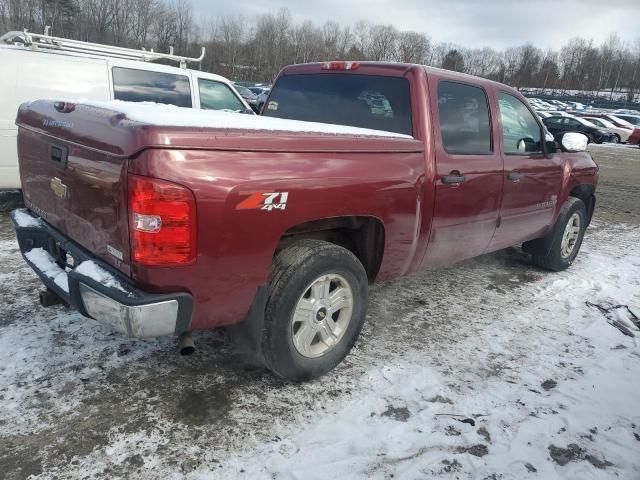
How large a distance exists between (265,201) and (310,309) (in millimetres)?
774

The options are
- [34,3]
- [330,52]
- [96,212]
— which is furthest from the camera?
[330,52]

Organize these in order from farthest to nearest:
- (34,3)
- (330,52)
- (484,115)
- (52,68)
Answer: (330,52), (34,3), (52,68), (484,115)

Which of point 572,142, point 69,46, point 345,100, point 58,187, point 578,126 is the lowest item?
point 578,126

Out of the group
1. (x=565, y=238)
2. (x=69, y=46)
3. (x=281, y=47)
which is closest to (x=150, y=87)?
(x=69, y=46)

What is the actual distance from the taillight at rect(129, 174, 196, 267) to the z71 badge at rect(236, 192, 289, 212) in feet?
0.84

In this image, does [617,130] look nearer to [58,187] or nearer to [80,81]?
[80,81]

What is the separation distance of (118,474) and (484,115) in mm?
3434

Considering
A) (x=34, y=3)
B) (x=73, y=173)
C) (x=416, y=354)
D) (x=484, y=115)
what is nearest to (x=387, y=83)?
(x=484, y=115)

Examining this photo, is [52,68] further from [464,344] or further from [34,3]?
[34,3]

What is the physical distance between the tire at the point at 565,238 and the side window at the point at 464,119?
1797 mm

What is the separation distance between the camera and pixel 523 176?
4359 mm

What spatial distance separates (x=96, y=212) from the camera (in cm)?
247

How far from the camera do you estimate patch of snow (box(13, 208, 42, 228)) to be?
3.09 meters

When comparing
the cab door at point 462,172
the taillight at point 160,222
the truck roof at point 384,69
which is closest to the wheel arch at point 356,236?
the cab door at point 462,172
